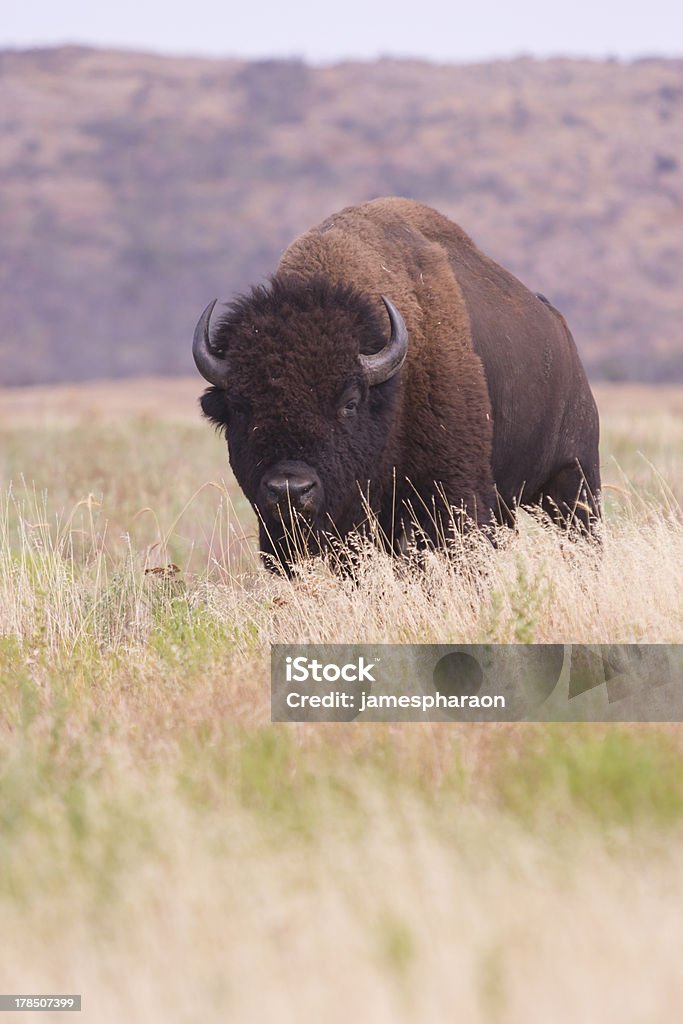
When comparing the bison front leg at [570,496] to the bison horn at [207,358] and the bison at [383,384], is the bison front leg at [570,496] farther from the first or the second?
the bison horn at [207,358]

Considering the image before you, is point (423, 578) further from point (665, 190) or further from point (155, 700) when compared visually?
point (665, 190)

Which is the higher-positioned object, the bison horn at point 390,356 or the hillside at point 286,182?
the hillside at point 286,182

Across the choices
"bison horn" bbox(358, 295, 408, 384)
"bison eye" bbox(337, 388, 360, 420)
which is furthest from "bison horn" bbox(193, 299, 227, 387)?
"bison horn" bbox(358, 295, 408, 384)

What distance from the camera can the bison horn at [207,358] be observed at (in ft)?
24.0

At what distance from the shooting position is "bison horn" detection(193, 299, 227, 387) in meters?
7.30

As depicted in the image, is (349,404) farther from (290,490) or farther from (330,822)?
(330,822)

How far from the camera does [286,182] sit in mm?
90250

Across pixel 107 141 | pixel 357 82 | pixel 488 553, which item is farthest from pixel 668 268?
pixel 488 553

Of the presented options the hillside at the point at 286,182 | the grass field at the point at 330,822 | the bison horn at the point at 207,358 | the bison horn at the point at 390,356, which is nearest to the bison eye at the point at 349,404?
the bison horn at the point at 390,356

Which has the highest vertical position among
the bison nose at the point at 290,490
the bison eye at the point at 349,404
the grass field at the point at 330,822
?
the bison eye at the point at 349,404

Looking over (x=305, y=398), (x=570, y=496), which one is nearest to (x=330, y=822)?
(x=305, y=398)

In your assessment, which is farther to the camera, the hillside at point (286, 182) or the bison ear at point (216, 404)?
the hillside at point (286, 182)

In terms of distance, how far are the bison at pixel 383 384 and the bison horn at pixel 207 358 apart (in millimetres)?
10

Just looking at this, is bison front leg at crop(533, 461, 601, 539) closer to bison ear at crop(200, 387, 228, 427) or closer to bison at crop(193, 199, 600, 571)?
bison at crop(193, 199, 600, 571)
